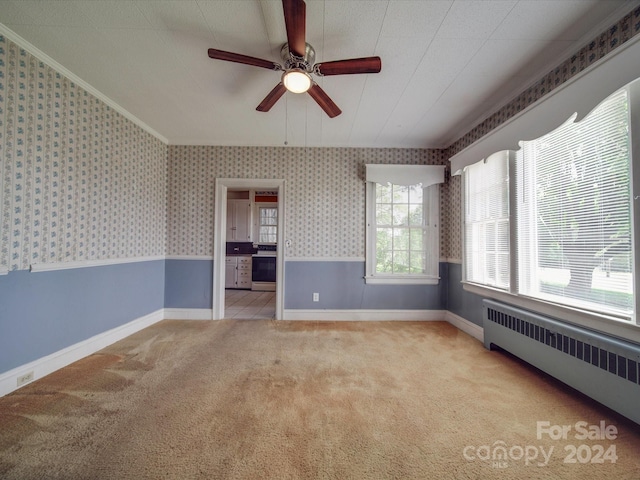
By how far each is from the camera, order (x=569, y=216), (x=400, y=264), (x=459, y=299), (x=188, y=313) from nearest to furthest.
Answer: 1. (x=569, y=216)
2. (x=459, y=299)
3. (x=188, y=313)
4. (x=400, y=264)

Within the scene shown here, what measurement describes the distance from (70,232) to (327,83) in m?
2.65

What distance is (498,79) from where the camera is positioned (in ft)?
7.00

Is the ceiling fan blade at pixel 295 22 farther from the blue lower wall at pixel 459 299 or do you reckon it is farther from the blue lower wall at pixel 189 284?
the blue lower wall at pixel 459 299

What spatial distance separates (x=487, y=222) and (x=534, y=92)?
1.24 meters

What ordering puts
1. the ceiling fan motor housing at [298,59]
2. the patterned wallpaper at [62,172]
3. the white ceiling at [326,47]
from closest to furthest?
the white ceiling at [326,47]
the ceiling fan motor housing at [298,59]
the patterned wallpaper at [62,172]

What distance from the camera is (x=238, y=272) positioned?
6012 mm

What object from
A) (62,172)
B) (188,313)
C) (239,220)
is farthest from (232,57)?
(239,220)

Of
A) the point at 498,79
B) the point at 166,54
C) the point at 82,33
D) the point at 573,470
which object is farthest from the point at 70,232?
the point at 498,79

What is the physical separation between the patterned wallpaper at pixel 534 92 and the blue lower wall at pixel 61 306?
4.08 metres

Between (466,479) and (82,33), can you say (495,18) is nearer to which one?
(466,479)

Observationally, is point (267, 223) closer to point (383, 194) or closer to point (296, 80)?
point (383, 194)

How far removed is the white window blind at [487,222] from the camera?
98.1 inches

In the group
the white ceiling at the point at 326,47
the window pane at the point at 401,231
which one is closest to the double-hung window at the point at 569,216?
the white ceiling at the point at 326,47

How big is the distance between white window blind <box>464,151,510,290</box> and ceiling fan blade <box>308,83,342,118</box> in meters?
1.75
